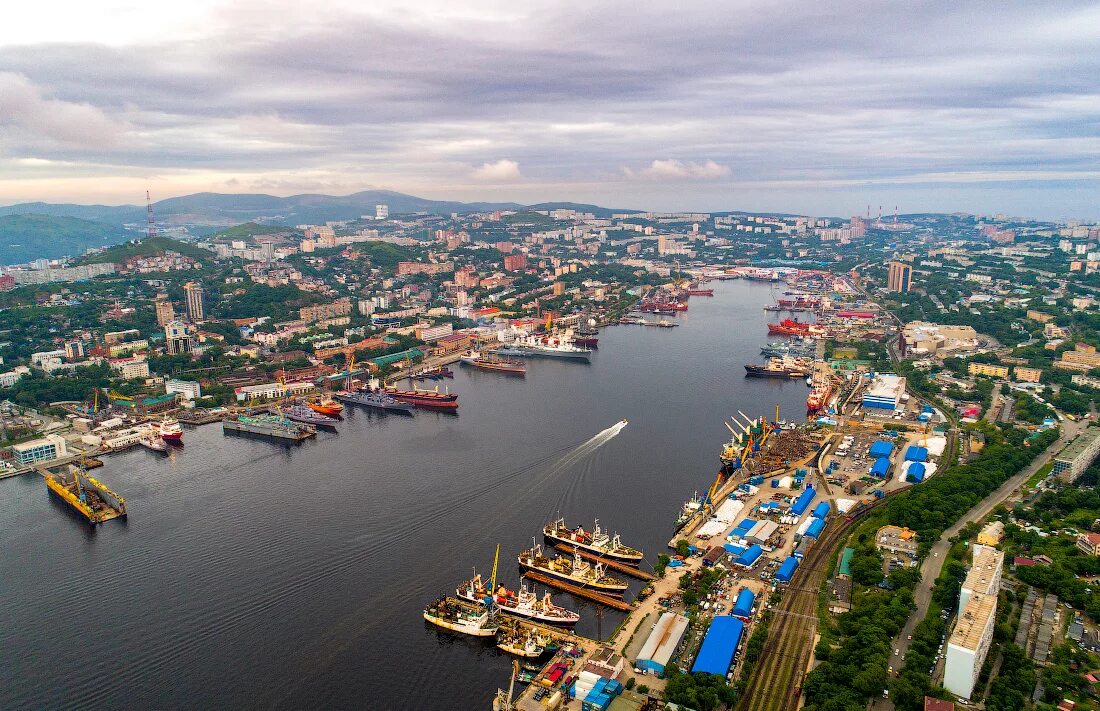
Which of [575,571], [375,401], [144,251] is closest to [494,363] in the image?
[375,401]

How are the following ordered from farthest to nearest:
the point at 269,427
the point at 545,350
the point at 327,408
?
the point at 545,350 < the point at 327,408 < the point at 269,427

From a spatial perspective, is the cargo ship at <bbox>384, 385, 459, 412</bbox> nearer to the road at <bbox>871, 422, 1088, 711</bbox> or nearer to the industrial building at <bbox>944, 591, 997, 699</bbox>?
the road at <bbox>871, 422, 1088, 711</bbox>

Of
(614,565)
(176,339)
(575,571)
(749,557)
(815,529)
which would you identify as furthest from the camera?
(176,339)

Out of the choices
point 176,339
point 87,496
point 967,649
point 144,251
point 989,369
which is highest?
point 144,251

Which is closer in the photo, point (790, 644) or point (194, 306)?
point (790, 644)

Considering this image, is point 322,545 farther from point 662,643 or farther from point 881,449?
point 881,449

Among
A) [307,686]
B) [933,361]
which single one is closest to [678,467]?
[307,686]

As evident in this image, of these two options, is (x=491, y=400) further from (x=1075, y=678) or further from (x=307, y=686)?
(x=1075, y=678)

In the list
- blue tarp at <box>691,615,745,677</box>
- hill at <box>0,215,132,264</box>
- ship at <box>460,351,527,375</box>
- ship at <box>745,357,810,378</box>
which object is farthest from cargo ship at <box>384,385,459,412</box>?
hill at <box>0,215,132,264</box>

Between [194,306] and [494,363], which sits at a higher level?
[194,306]
